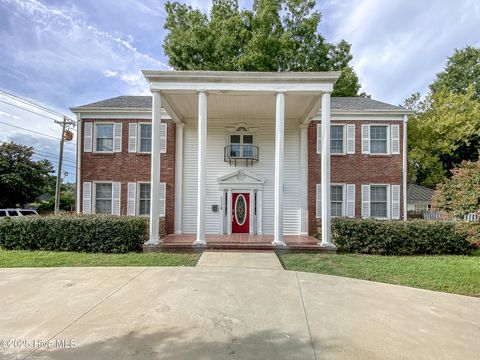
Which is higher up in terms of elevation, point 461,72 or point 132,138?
point 461,72

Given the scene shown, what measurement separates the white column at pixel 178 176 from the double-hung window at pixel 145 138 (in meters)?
1.23

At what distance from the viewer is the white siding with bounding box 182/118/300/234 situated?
12.4 meters

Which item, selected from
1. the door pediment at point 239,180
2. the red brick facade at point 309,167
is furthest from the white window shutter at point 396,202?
the door pediment at point 239,180

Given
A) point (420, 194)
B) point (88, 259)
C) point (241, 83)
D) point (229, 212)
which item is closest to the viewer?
point (88, 259)

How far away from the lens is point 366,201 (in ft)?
40.8

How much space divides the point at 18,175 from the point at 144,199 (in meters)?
18.2

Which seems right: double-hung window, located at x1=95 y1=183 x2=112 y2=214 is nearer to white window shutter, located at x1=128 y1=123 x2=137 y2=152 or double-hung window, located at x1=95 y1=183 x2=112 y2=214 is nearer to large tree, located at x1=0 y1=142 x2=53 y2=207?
white window shutter, located at x1=128 y1=123 x2=137 y2=152

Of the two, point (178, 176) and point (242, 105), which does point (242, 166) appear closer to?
point (242, 105)

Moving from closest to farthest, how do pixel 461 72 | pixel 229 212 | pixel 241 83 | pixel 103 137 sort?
pixel 241 83, pixel 229 212, pixel 103 137, pixel 461 72

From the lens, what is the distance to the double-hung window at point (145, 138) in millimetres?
12625

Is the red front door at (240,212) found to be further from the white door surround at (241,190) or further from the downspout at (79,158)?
the downspout at (79,158)

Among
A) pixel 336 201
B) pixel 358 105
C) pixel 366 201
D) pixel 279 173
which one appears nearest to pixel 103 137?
pixel 279 173

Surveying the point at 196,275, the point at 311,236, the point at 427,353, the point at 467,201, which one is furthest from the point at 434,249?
the point at 196,275

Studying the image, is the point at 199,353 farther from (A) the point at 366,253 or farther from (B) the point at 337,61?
(B) the point at 337,61
